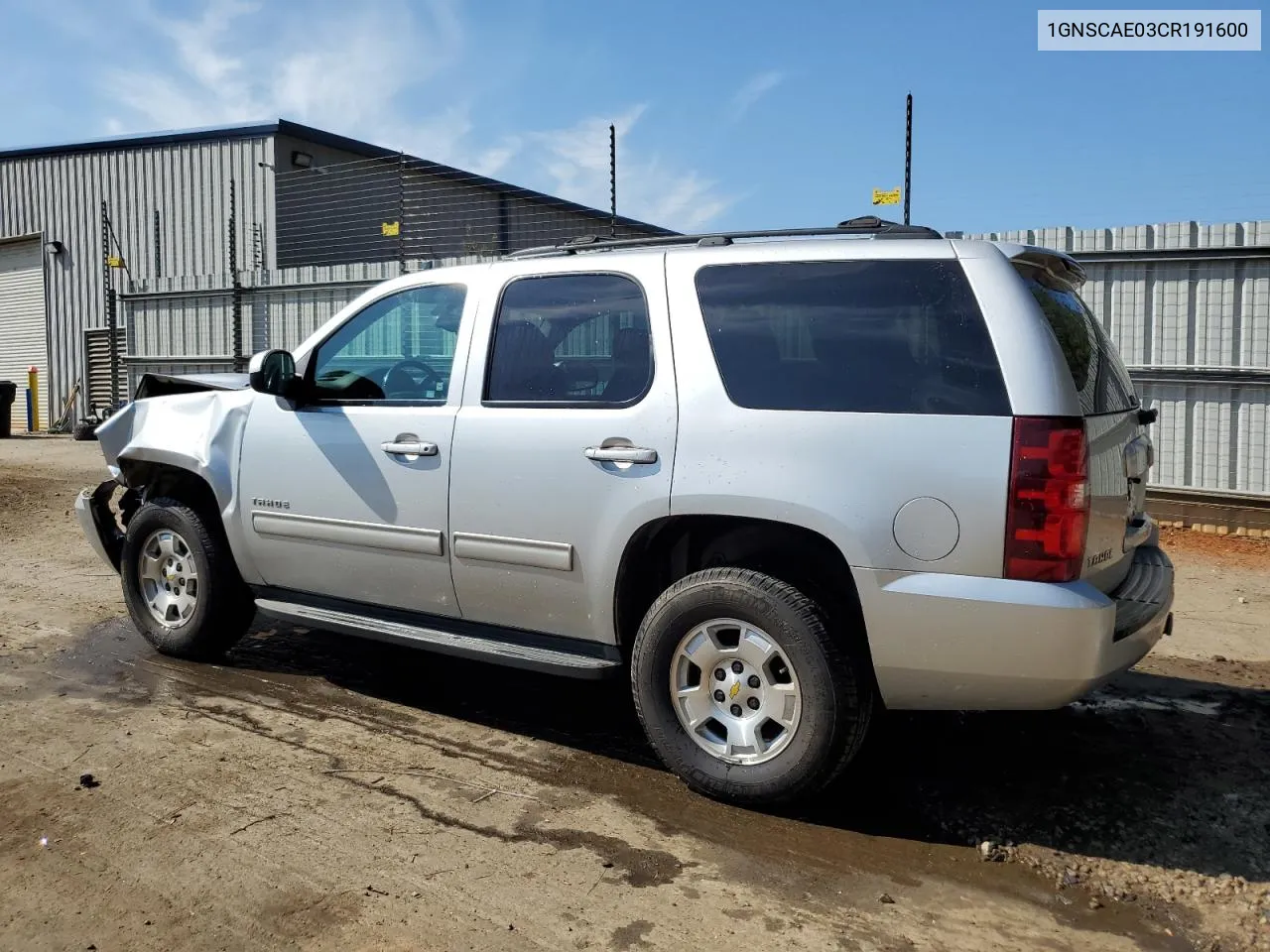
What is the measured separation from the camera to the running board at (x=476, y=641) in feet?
13.4

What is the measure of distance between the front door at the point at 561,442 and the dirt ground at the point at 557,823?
703mm

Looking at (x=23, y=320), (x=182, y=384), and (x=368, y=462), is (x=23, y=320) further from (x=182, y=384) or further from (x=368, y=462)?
(x=368, y=462)

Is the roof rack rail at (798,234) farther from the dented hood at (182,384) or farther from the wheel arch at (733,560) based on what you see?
the dented hood at (182,384)

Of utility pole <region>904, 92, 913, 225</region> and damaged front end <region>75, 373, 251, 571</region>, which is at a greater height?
utility pole <region>904, 92, 913, 225</region>

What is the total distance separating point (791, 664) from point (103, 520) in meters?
4.24

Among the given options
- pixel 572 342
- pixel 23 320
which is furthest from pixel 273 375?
pixel 23 320

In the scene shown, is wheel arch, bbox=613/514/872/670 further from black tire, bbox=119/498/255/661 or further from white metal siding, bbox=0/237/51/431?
white metal siding, bbox=0/237/51/431

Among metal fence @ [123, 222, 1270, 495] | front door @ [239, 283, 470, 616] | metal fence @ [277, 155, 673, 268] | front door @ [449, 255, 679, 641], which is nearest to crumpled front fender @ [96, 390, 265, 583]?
front door @ [239, 283, 470, 616]

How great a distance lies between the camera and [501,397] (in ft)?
14.2

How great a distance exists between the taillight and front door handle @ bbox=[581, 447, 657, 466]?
1.24m

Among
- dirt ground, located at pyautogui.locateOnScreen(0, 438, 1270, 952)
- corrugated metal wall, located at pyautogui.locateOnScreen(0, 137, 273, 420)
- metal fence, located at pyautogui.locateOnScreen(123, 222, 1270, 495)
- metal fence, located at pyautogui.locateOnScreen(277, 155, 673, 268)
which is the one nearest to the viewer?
dirt ground, located at pyautogui.locateOnScreen(0, 438, 1270, 952)

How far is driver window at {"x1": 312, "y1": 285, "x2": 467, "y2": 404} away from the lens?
15.1ft

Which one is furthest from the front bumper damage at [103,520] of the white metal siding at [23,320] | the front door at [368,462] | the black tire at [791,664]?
the white metal siding at [23,320]

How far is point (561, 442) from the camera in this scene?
4047 mm
